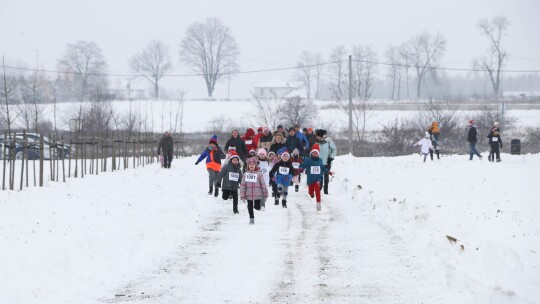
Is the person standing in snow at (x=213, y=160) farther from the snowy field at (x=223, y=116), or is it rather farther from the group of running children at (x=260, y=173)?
the snowy field at (x=223, y=116)

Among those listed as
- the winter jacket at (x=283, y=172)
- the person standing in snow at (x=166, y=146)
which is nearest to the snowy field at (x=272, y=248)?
the winter jacket at (x=283, y=172)

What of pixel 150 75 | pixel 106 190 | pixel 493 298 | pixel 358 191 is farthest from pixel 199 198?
pixel 150 75

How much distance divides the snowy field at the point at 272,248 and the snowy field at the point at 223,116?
4641 cm

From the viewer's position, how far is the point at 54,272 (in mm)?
9281

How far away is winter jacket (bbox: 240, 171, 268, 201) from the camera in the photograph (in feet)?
50.5

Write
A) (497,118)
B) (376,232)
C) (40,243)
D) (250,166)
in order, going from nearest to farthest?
(40,243) < (376,232) < (250,166) < (497,118)

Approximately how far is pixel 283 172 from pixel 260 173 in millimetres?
2953

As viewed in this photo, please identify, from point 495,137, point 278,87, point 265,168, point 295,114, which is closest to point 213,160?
point 265,168

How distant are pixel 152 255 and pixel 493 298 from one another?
5.68 metres

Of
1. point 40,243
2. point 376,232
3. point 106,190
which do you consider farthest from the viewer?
point 106,190

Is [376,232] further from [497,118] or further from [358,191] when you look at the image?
[497,118]

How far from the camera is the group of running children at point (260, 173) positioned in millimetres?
15469

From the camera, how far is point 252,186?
15.5 metres

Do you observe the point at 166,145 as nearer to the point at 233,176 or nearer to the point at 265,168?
the point at 265,168
